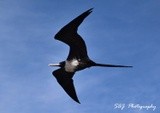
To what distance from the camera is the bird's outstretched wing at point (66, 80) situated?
60.3 feet

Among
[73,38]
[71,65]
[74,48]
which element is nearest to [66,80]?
[71,65]

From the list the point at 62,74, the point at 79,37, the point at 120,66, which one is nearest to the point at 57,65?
the point at 62,74

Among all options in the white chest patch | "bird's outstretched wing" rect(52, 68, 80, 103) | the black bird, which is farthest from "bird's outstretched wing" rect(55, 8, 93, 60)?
"bird's outstretched wing" rect(52, 68, 80, 103)

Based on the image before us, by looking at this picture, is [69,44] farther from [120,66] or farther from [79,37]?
[120,66]

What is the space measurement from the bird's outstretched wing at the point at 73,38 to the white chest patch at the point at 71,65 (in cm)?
16

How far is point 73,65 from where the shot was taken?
17.0 metres

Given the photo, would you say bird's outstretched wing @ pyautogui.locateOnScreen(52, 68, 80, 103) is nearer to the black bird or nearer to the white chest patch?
the black bird

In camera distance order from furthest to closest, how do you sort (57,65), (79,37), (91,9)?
(57,65) < (79,37) < (91,9)

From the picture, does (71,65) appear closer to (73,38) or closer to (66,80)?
(73,38)

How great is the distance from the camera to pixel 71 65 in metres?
17.0

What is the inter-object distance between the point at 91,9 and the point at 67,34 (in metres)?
1.70

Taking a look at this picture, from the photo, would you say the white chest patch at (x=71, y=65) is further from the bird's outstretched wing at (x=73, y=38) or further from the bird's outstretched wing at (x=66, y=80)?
the bird's outstretched wing at (x=66, y=80)

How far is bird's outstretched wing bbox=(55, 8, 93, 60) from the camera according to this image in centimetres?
1596

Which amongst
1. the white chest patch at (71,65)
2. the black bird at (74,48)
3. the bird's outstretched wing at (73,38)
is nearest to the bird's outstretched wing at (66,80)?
the black bird at (74,48)
